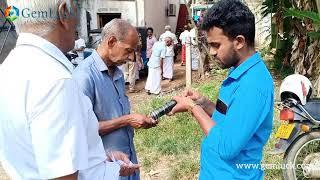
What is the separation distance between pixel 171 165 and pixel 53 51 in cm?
320

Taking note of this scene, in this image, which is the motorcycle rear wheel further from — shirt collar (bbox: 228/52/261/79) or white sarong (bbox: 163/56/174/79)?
white sarong (bbox: 163/56/174/79)

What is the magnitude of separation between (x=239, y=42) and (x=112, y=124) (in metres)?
0.95

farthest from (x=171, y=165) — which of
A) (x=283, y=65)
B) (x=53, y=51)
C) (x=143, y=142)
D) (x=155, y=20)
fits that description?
(x=155, y=20)

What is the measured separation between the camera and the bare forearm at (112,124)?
A: 2303mm

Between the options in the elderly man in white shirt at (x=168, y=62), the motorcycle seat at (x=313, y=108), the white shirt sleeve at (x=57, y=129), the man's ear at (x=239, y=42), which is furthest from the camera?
the elderly man in white shirt at (x=168, y=62)

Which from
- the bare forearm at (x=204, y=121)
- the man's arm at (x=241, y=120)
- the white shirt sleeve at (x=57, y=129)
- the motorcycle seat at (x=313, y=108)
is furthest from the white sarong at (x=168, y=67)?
the white shirt sleeve at (x=57, y=129)

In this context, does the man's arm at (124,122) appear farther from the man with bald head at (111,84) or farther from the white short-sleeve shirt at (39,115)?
the white short-sleeve shirt at (39,115)

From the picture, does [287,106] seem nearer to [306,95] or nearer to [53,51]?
[306,95]

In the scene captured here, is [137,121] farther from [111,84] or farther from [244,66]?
[244,66]

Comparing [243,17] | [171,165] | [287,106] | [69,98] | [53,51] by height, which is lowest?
[171,165]

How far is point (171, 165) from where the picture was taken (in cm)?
432

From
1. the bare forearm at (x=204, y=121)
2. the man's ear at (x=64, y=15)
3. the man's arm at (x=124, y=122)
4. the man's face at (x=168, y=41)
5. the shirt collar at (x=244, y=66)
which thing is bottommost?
the man's arm at (x=124, y=122)

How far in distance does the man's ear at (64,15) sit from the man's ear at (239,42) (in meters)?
0.82

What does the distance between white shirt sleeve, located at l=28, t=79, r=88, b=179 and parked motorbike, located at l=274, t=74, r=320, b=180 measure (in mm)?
2489
